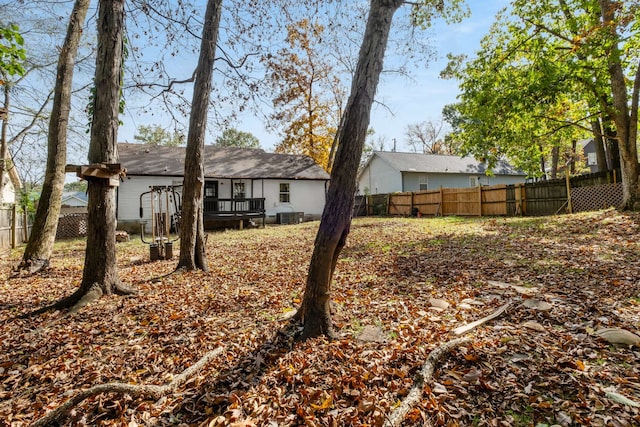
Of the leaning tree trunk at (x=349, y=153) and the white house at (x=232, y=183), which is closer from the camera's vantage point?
the leaning tree trunk at (x=349, y=153)

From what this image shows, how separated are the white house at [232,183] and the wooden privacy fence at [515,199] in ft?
20.4

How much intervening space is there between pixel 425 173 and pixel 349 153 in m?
25.1

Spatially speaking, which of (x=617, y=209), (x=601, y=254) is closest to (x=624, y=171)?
(x=617, y=209)

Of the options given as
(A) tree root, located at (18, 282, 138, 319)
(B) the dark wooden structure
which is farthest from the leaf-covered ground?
(B) the dark wooden structure

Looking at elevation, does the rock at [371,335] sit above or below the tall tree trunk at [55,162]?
below

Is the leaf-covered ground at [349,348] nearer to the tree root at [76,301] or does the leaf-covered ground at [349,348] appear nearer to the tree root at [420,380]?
the tree root at [420,380]

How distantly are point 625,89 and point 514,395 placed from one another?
44.0ft

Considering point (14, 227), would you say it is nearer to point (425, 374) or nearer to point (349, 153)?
point (349, 153)

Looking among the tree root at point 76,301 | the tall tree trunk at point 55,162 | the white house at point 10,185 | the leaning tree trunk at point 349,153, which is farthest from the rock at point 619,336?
the white house at point 10,185

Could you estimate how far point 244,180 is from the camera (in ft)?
61.9

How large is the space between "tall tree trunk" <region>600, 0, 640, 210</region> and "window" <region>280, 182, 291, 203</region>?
15.2m

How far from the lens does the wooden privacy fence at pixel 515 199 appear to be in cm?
1256

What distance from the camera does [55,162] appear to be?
24.3ft

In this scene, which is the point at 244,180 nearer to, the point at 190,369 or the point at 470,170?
the point at 190,369
